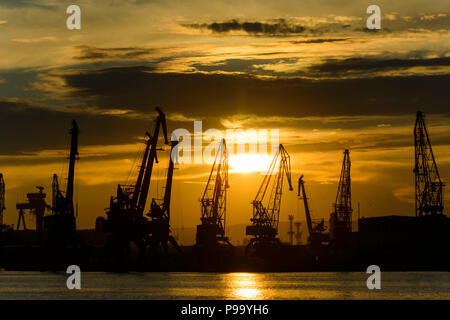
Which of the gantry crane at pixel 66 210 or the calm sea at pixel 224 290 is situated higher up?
the gantry crane at pixel 66 210

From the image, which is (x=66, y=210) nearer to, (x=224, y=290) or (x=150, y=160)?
(x=150, y=160)

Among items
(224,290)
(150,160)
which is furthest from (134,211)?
(224,290)

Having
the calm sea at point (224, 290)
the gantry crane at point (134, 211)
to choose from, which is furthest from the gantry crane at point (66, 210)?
the calm sea at point (224, 290)

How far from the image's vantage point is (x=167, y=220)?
→ 192 metres

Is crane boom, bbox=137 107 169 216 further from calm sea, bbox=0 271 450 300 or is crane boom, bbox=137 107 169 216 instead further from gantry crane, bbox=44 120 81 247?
calm sea, bbox=0 271 450 300

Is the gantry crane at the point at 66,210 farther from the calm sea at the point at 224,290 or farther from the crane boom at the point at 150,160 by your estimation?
the calm sea at the point at 224,290

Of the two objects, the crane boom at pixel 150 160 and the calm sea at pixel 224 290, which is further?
the crane boom at pixel 150 160

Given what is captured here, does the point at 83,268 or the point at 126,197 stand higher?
the point at 126,197

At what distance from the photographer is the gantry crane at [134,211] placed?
172875 millimetres
